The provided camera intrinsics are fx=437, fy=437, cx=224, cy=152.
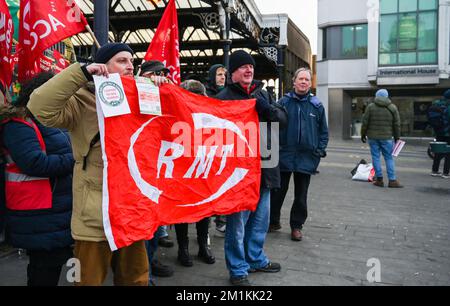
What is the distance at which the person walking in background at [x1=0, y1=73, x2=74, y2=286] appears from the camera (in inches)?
113

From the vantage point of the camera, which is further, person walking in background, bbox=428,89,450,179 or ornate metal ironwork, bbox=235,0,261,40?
ornate metal ironwork, bbox=235,0,261,40

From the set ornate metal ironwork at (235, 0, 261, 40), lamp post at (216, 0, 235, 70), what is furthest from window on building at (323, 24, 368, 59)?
lamp post at (216, 0, 235, 70)

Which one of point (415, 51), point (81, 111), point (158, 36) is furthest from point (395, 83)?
point (81, 111)

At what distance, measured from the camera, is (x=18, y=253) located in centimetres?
463

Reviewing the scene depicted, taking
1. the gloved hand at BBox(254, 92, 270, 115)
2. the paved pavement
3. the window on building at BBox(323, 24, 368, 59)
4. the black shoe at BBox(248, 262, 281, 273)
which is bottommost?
the paved pavement

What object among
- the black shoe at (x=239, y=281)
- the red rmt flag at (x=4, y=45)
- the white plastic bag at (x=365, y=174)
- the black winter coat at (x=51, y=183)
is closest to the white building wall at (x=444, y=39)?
the white plastic bag at (x=365, y=174)

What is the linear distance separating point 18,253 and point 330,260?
3291 mm

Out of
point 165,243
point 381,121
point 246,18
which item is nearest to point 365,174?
point 381,121

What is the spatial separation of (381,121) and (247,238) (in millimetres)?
6166

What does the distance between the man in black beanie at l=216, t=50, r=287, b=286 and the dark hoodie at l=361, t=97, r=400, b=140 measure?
5756mm

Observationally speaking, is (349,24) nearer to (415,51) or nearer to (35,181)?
(415,51)

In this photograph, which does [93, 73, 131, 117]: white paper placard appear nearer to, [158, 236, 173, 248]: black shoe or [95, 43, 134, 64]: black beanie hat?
[95, 43, 134, 64]: black beanie hat

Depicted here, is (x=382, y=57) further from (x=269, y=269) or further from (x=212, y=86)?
(x=269, y=269)

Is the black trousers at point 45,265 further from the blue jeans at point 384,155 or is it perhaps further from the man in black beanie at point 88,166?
the blue jeans at point 384,155
